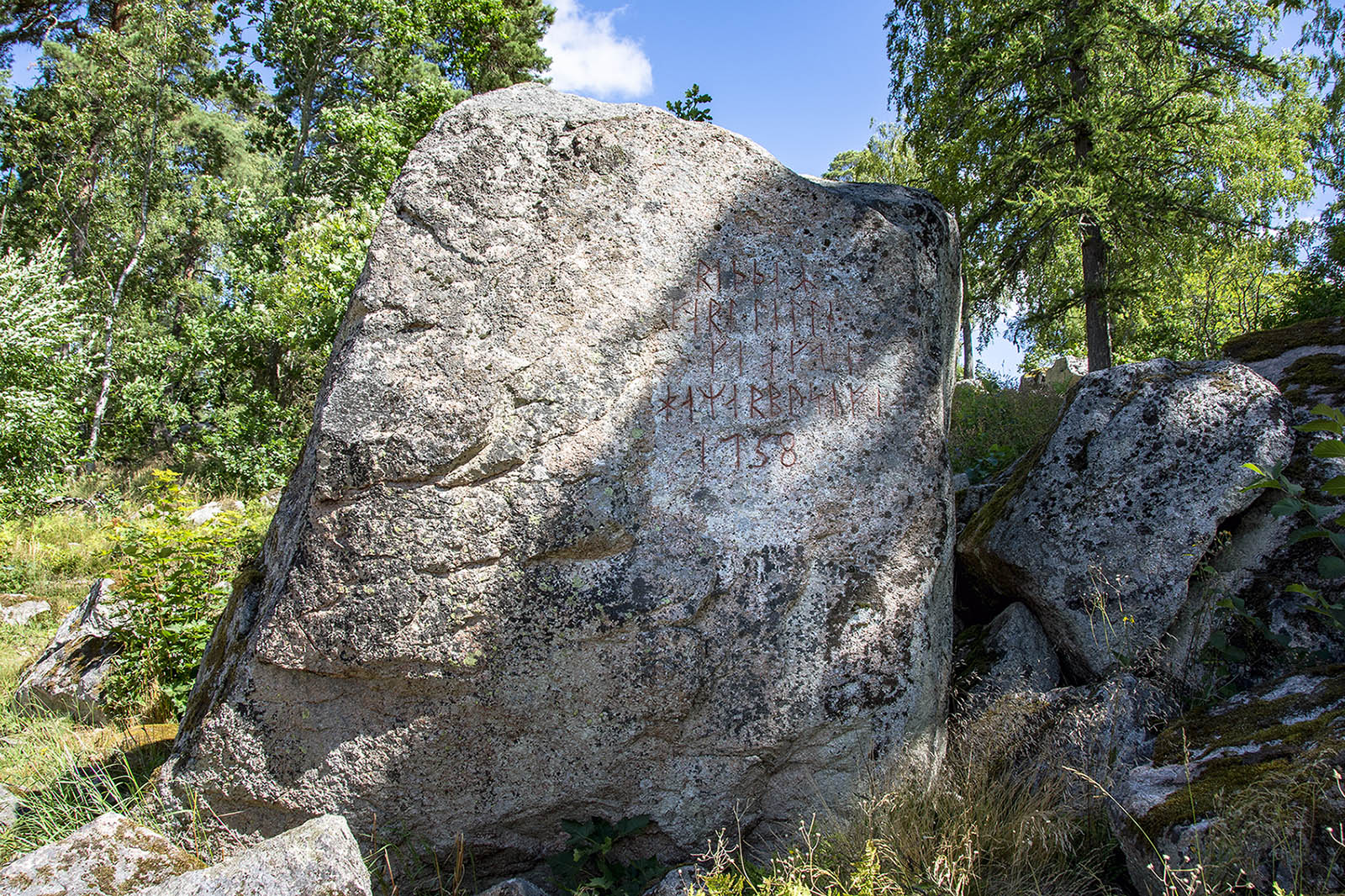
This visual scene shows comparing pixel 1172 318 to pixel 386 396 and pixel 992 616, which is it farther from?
pixel 386 396

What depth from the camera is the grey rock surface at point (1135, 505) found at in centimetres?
370

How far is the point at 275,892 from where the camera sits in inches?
92.0

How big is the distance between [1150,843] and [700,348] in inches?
96.7

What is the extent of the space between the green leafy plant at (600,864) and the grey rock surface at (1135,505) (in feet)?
7.72

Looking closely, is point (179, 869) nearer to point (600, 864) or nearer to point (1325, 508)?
point (600, 864)

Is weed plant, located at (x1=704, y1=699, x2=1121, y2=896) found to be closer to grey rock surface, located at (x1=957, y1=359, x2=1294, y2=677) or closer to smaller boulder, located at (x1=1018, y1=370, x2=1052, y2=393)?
grey rock surface, located at (x1=957, y1=359, x2=1294, y2=677)

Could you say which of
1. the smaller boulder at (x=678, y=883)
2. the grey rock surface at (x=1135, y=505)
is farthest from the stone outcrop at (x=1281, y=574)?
the smaller boulder at (x=678, y=883)

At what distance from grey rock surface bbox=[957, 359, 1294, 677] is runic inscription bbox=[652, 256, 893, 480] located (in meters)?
Answer: 1.28

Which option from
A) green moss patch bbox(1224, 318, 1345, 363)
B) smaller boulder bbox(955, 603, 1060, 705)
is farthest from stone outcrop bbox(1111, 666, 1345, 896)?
green moss patch bbox(1224, 318, 1345, 363)

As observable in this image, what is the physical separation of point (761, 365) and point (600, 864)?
2224 millimetres

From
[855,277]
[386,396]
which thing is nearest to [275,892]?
[386,396]

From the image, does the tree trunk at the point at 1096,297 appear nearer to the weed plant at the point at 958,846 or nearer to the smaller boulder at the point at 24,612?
the weed plant at the point at 958,846

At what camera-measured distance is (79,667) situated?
16.8ft

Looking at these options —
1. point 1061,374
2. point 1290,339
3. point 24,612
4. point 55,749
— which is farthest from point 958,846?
point 1061,374
